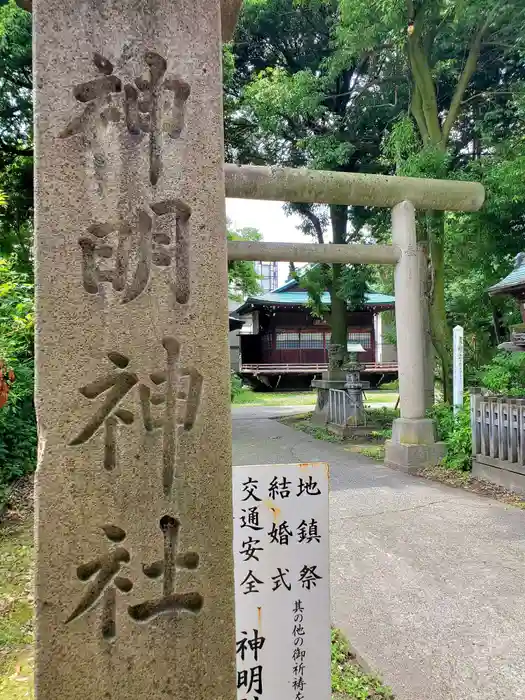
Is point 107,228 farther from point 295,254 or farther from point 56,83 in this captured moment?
point 295,254

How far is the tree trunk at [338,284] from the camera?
42.7ft

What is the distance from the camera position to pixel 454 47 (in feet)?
29.6

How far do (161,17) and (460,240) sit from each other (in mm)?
9041

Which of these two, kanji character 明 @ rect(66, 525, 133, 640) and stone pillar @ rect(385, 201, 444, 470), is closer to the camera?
kanji character 明 @ rect(66, 525, 133, 640)

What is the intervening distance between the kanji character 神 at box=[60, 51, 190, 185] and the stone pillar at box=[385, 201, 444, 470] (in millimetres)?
5997

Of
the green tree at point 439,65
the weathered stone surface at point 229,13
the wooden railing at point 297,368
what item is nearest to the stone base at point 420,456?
the green tree at point 439,65

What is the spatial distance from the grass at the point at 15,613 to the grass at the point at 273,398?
586 inches

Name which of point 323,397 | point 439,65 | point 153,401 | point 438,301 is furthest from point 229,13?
point 323,397

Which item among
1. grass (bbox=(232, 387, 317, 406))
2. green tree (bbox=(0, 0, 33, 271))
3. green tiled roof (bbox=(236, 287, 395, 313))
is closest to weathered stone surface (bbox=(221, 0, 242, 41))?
green tree (bbox=(0, 0, 33, 271))

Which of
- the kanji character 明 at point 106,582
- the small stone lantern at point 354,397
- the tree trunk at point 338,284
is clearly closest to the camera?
the kanji character 明 at point 106,582

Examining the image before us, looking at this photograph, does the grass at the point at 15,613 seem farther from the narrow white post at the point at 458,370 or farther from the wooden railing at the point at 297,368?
the wooden railing at the point at 297,368

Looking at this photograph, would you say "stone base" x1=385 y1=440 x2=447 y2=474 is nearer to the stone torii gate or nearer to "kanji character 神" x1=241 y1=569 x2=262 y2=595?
"kanji character 神" x1=241 y1=569 x2=262 y2=595

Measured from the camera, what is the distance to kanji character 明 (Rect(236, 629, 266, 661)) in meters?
1.96

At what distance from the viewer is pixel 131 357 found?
63.5 inches
